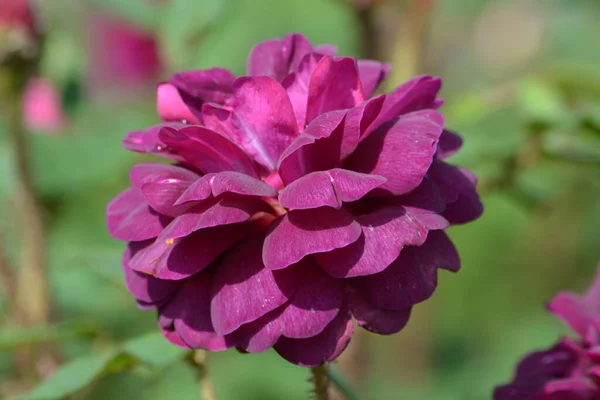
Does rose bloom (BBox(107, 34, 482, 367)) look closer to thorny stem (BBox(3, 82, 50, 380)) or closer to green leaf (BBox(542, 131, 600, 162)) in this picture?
green leaf (BBox(542, 131, 600, 162))

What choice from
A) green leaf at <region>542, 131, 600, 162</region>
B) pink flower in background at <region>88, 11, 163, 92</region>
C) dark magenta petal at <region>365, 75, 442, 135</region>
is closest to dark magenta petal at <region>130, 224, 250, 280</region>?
dark magenta petal at <region>365, 75, 442, 135</region>

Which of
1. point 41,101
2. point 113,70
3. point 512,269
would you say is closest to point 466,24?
point 512,269

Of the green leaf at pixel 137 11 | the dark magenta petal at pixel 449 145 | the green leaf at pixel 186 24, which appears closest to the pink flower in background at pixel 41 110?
the green leaf at pixel 137 11

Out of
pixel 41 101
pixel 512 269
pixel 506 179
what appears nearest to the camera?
pixel 506 179

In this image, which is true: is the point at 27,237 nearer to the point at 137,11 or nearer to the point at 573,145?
the point at 137,11

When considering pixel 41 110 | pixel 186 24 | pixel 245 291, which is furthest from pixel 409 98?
pixel 41 110

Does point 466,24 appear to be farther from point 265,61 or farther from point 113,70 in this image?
point 265,61

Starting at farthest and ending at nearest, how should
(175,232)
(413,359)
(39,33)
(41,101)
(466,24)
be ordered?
(466,24), (413,359), (41,101), (39,33), (175,232)

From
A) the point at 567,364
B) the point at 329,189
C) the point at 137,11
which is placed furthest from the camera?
the point at 137,11
